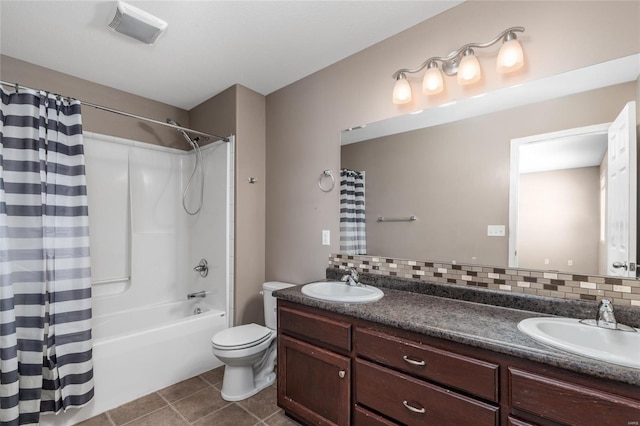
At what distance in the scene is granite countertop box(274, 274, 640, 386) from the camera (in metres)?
0.89

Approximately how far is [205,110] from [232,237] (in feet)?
4.50

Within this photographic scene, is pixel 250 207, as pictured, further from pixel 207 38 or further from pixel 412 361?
pixel 412 361

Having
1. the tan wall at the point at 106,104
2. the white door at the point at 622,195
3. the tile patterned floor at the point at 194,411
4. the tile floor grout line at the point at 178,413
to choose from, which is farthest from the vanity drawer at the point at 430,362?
the tan wall at the point at 106,104

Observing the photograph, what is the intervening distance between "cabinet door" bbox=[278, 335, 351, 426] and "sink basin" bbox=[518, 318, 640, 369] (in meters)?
0.83

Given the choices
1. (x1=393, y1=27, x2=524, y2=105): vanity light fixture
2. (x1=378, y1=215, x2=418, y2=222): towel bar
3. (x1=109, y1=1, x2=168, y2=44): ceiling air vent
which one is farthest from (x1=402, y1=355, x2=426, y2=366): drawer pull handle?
(x1=109, y1=1, x2=168, y2=44): ceiling air vent

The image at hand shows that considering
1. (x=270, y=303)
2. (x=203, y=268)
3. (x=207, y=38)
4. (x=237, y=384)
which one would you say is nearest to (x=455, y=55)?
(x=207, y=38)

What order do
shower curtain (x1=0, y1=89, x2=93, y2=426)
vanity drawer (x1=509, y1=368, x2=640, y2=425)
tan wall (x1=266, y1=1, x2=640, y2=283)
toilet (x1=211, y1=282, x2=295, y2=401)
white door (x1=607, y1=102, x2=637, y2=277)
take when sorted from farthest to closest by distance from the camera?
toilet (x1=211, y1=282, x2=295, y2=401)
shower curtain (x1=0, y1=89, x2=93, y2=426)
tan wall (x1=266, y1=1, x2=640, y2=283)
white door (x1=607, y1=102, x2=637, y2=277)
vanity drawer (x1=509, y1=368, x2=640, y2=425)

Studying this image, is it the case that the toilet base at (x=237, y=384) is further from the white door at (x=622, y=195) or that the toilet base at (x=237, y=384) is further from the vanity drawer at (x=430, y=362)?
the white door at (x=622, y=195)

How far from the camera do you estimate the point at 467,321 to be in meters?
1.25

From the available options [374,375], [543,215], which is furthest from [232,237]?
[543,215]

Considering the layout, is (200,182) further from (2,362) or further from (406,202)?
(406,202)

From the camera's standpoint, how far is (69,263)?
5.93ft

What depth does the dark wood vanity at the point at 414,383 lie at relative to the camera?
0.91 meters

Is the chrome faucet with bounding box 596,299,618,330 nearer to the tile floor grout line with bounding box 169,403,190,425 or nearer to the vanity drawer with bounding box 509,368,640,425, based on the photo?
the vanity drawer with bounding box 509,368,640,425
